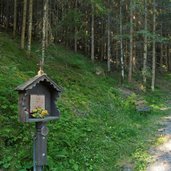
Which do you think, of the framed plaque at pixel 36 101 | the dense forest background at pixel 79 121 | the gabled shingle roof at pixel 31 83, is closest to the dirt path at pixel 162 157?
the dense forest background at pixel 79 121

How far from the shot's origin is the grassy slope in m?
8.01

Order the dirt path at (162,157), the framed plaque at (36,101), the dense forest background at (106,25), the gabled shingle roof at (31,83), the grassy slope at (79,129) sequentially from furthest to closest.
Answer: the dense forest background at (106,25), the dirt path at (162,157), the grassy slope at (79,129), the framed plaque at (36,101), the gabled shingle roof at (31,83)

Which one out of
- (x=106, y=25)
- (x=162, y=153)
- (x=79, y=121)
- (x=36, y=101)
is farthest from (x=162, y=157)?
(x=106, y=25)

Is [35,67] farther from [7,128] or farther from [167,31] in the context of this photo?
[167,31]

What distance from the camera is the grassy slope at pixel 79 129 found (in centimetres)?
801

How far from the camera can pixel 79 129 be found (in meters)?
10.4

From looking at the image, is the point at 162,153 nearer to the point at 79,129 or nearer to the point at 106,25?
the point at 79,129

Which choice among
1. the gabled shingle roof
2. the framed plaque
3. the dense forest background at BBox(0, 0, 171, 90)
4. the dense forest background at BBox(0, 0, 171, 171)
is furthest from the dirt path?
the dense forest background at BBox(0, 0, 171, 90)

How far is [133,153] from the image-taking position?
9.94 metres

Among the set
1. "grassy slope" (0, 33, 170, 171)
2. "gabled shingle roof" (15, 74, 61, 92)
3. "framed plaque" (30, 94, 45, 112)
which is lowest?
"grassy slope" (0, 33, 170, 171)

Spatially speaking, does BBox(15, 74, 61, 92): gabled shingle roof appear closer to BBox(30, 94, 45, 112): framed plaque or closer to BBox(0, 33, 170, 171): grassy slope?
BBox(30, 94, 45, 112): framed plaque

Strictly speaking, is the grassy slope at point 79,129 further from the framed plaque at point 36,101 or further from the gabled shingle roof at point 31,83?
the gabled shingle roof at point 31,83

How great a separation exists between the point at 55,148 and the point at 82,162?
81 cm

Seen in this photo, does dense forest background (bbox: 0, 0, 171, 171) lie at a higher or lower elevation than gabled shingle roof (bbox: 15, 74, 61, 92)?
lower
